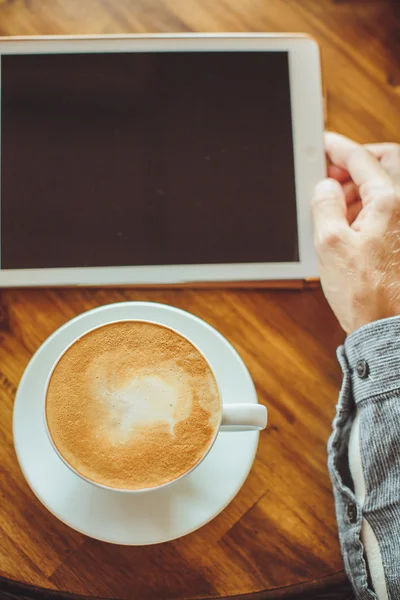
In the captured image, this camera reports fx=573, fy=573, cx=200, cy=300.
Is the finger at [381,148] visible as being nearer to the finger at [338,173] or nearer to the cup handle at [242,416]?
the finger at [338,173]

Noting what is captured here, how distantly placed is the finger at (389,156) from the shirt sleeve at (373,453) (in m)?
0.22

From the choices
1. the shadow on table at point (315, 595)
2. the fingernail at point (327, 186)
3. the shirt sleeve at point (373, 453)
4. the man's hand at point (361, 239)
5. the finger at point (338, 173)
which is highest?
the finger at point (338, 173)

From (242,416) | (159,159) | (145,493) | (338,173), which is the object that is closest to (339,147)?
(338,173)

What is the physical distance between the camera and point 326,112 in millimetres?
800

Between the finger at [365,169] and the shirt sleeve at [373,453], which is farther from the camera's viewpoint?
the finger at [365,169]

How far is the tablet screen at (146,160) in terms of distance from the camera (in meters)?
0.74

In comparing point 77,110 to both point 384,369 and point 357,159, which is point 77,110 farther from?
point 384,369

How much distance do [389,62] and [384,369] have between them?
452mm

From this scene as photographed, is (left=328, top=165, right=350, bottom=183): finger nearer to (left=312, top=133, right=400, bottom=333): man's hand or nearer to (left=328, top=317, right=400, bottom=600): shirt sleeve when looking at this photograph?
(left=312, top=133, right=400, bottom=333): man's hand

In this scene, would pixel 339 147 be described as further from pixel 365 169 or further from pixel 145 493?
pixel 145 493

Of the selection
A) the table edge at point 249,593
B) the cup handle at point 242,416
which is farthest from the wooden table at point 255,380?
the cup handle at point 242,416

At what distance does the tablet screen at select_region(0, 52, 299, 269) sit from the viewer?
2.43 feet

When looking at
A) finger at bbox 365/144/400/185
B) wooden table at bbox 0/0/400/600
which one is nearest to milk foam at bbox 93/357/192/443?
wooden table at bbox 0/0/400/600

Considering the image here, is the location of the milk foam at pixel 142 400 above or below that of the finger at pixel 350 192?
below
